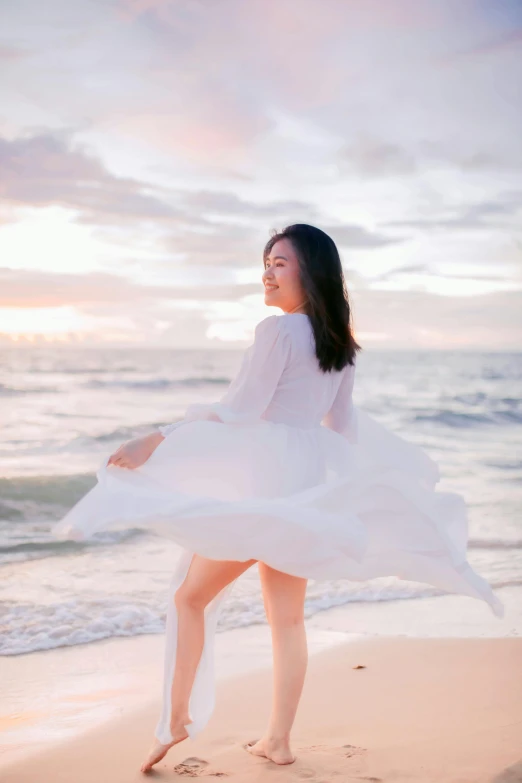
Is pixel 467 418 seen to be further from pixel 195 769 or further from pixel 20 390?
pixel 195 769

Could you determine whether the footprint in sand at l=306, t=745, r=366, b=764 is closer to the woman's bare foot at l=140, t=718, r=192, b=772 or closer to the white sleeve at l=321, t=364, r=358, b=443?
the woman's bare foot at l=140, t=718, r=192, b=772

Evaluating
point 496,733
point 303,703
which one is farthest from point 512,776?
point 303,703

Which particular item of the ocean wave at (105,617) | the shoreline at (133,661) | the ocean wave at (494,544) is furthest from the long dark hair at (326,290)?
the ocean wave at (494,544)

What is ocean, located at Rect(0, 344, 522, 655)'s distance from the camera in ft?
15.4

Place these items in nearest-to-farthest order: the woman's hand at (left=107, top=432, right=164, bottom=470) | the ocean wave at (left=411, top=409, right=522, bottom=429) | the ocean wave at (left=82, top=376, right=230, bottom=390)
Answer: the woman's hand at (left=107, top=432, right=164, bottom=470) < the ocean wave at (left=411, top=409, right=522, bottom=429) < the ocean wave at (left=82, top=376, right=230, bottom=390)

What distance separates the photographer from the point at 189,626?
2.39 metres

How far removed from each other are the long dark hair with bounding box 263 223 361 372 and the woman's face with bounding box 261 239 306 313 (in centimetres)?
2

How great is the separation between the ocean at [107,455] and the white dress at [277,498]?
7.37 feet

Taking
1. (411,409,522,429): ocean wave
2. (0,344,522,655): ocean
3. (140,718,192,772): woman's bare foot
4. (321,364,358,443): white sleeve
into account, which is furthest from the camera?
(411,409,522,429): ocean wave

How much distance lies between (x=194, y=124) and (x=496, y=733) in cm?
1023

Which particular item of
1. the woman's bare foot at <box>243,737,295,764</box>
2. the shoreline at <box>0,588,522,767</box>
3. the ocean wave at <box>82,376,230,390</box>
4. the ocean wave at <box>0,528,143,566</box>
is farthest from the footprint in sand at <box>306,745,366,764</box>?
the ocean wave at <box>82,376,230,390</box>

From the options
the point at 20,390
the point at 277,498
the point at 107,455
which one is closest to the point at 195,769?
the point at 277,498

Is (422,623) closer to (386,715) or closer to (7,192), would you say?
(386,715)

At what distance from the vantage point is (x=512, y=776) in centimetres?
235
